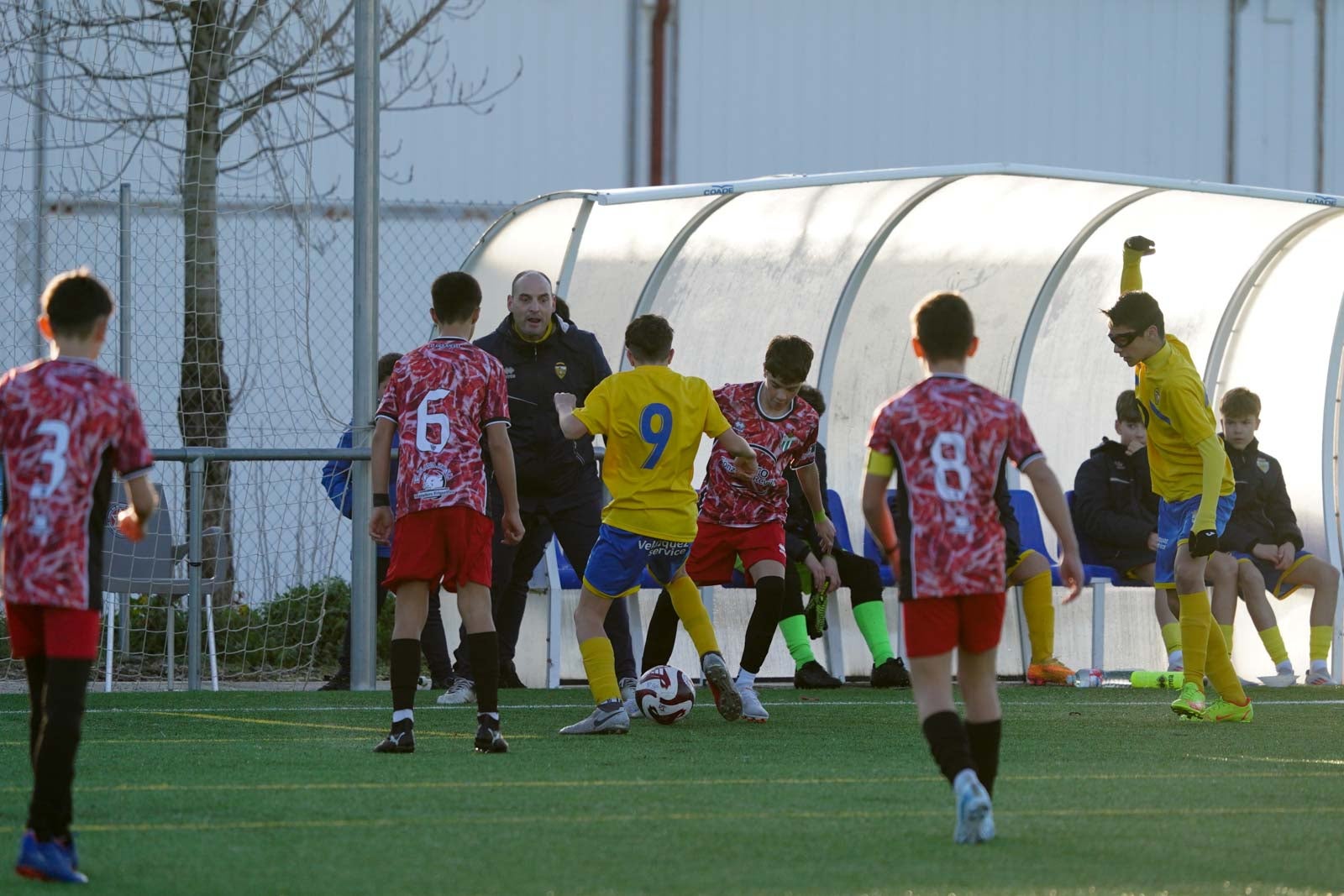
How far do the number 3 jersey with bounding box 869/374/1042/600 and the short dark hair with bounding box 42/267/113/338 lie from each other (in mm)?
1874

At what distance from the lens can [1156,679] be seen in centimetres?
1074

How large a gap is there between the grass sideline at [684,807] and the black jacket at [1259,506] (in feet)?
8.87

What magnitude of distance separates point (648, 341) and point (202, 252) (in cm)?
454

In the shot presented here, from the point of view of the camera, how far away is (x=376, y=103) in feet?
33.4

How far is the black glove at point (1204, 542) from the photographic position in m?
7.68

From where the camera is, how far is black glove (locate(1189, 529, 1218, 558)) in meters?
7.68

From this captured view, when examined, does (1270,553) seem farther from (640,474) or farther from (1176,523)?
(640,474)

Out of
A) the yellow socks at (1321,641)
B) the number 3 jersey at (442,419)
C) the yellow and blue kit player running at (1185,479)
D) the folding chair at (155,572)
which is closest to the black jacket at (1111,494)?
the yellow socks at (1321,641)

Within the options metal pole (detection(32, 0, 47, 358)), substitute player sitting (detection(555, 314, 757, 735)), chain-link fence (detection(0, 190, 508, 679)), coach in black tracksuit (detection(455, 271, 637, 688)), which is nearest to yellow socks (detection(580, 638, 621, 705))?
substitute player sitting (detection(555, 314, 757, 735))

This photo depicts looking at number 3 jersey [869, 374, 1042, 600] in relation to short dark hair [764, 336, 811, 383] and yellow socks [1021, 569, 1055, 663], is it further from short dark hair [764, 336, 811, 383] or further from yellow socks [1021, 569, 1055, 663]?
yellow socks [1021, 569, 1055, 663]

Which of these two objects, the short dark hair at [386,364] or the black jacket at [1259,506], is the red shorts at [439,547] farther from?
the black jacket at [1259,506]

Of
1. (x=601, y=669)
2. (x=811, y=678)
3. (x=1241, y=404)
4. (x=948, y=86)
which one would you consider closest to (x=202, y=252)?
(x=811, y=678)

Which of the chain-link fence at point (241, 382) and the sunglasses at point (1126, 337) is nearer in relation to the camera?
the sunglasses at point (1126, 337)

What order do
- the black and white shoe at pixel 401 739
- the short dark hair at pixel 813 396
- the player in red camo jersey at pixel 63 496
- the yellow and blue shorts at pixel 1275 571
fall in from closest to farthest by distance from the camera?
the player in red camo jersey at pixel 63 496 < the black and white shoe at pixel 401 739 < the short dark hair at pixel 813 396 < the yellow and blue shorts at pixel 1275 571
